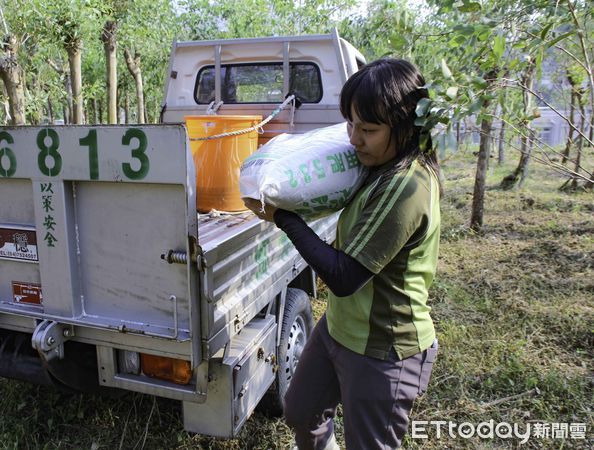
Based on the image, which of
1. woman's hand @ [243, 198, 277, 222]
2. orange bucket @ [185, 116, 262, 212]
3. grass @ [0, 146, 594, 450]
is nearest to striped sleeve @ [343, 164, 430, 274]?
woman's hand @ [243, 198, 277, 222]

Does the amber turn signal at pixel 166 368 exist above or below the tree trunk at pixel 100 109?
below

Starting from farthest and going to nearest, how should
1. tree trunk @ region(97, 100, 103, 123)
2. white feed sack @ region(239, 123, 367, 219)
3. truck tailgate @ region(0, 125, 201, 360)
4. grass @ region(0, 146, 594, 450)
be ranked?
tree trunk @ region(97, 100, 103, 123), grass @ region(0, 146, 594, 450), truck tailgate @ region(0, 125, 201, 360), white feed sack @ region(239, 123, 367, 219)

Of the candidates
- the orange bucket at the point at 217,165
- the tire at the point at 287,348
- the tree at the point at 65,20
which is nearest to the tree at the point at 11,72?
the tree at the point at 65,20

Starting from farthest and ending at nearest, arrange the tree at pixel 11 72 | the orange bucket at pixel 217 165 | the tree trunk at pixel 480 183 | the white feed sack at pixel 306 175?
1. the tree trunk at pixel 480 183
2. the tree at pixel 11 72
3. the orange bucket at pixel 217 165
4. the white feed sack at pixel 306 175

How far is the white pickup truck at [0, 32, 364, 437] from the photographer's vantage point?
5.56 ft

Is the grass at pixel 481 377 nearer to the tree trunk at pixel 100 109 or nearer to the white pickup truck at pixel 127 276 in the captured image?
the white pickup truck at pixel 127 276

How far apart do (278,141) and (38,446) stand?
1983 millimetres

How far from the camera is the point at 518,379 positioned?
306cm

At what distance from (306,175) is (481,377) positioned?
2.26 meters

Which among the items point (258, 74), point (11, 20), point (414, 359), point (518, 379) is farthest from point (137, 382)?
point (11, 20)

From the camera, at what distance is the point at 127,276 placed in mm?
1803

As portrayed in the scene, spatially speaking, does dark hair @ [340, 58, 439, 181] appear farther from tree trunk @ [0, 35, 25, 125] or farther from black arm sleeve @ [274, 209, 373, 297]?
tree trunk @ [0, 35, 25, 125]

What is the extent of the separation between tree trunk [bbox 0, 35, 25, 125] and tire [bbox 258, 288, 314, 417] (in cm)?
474

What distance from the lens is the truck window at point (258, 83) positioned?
4.04 meters
